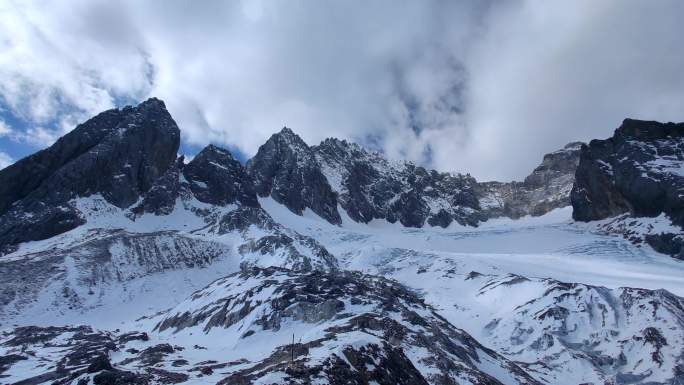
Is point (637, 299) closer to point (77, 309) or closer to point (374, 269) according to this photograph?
point (374, 269)

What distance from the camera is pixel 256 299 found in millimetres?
85625

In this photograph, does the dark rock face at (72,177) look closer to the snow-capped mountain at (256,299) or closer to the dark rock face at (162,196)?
the snow-capped mountain at (256,299)

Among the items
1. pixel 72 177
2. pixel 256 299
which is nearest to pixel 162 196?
pixel 72 177

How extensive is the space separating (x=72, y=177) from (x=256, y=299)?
376 feet

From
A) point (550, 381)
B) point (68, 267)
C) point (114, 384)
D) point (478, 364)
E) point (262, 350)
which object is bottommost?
point (550, 381)

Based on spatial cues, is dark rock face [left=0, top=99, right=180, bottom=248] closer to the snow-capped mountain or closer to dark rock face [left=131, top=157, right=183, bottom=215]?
the snow-capped mountain

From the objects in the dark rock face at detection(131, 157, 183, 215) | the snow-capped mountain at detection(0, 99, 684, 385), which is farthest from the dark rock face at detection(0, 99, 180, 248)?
the dark rock face at detection(131, 157, 183, 215)

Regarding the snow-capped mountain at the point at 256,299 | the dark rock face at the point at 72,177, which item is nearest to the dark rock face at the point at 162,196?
the snow-capped mountain at the point at 256,299

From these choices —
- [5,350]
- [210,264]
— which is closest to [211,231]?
[210,264]

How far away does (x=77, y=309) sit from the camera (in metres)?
112

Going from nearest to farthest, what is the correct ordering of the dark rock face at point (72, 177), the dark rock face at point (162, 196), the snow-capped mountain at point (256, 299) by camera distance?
the snow-capped mountain at point (256, 299)
the dark rock face at point (72, 177)
the dark rock face at point (162, 196)

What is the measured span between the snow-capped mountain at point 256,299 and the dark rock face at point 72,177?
53 cm

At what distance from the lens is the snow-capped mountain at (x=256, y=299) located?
5828 cm

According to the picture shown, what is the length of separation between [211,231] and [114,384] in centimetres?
13474
